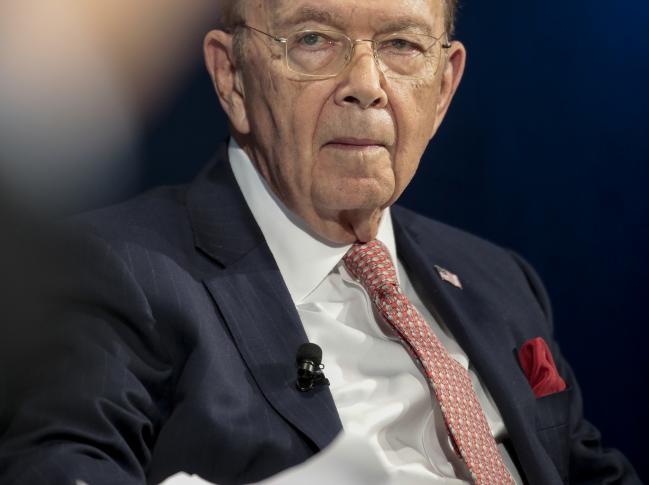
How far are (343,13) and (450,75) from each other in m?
0.48

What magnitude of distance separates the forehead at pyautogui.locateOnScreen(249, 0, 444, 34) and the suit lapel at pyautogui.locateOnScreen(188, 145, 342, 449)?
1.32 ft

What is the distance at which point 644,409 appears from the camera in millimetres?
3377

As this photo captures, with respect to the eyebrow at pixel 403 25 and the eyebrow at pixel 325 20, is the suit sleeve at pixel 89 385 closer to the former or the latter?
the eyebrow at pixel 325 20

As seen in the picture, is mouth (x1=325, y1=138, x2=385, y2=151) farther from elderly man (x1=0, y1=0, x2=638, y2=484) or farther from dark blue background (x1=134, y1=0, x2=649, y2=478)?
dark blue background (x1=134, y1=0, x2=649, y2=478)

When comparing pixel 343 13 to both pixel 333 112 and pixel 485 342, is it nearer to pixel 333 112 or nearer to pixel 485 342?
pixel 333 112

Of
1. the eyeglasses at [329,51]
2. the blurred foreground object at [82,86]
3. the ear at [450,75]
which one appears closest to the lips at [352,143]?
the eyeglasses at [329,51]

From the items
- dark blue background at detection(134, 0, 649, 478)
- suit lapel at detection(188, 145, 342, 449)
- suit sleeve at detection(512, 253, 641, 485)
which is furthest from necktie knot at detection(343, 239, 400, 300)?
dark blue background at detection(134, 0, 649, 478)

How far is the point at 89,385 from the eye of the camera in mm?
2029

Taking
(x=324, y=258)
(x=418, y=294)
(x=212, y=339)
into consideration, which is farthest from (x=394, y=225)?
(x=212, y=339)

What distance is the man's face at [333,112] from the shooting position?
7.75 ft

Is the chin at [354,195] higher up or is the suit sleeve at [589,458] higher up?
the chin at [354,195]

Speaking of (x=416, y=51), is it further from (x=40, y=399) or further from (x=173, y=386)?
(x=40, y=399)

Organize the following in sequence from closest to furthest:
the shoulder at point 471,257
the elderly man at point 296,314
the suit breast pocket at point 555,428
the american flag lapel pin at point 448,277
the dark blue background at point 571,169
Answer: the elderly man at point 296,314 < the suit breast pocket at point 555,428 < the american flag lapel pin at point 448,277 < the shoulder at point 471,257 < the dark blue background at point 571,169

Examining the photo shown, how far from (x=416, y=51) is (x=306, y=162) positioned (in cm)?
38
